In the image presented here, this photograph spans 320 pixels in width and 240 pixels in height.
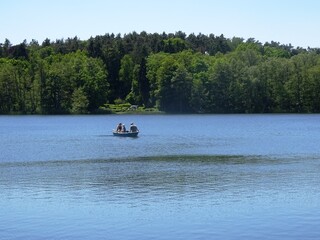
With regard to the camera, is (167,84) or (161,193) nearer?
(161,193)

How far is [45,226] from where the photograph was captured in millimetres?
25422

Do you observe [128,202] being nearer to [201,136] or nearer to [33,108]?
[201,136]

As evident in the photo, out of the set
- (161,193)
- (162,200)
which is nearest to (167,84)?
(161,193)

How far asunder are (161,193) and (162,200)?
214 cm

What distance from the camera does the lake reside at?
81.1 ft

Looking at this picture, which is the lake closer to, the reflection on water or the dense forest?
the reflection on water

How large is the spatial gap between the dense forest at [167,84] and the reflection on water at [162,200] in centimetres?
10929

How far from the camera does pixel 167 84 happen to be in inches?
6344

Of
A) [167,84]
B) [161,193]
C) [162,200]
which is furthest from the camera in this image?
[167,84]

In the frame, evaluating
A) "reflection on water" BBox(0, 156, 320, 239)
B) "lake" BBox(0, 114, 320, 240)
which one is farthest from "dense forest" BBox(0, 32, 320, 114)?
"reflection on water" BBox(0, 156, 320, 239)

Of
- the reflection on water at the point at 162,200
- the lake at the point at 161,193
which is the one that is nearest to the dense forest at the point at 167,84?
the lake at the point at 161,193

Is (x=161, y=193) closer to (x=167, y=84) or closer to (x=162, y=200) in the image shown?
(x=162, y=200)

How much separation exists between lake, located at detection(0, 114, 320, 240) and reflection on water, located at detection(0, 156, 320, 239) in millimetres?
43

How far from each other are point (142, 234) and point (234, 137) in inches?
2265
